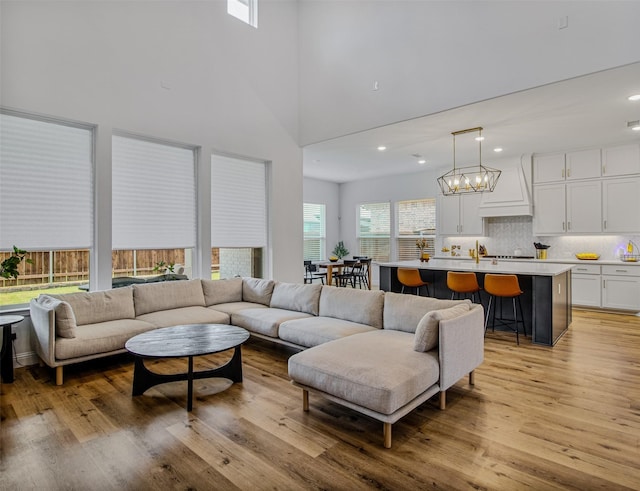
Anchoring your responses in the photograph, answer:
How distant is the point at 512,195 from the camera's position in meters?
7.33

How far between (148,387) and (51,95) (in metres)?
3.28

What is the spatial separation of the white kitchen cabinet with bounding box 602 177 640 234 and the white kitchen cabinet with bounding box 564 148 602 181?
27 cm

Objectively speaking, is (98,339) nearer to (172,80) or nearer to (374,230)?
(172,80)

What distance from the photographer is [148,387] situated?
3.09m

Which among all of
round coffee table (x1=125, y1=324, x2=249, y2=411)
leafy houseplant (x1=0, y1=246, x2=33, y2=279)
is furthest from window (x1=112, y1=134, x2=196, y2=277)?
round coffee table (x1=125, y1=324, x2=249, y2=411)

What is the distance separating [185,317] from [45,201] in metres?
1.96

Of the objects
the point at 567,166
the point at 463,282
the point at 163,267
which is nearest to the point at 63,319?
the point at 163,267

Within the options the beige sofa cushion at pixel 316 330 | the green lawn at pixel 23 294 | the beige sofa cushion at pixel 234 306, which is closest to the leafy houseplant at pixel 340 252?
Result: the beige sofa cushion at pixel 234 306

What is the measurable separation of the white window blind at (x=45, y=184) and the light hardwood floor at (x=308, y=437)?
147cm

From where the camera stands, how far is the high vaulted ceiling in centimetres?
413

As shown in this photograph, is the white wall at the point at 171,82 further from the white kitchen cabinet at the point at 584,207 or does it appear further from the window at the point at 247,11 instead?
the white kitchen cabinet at the point at 584,207

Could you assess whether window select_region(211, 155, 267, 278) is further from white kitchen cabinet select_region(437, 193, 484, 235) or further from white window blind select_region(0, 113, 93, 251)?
white kitchen cabinet select_region(437, 193, 484, 235)

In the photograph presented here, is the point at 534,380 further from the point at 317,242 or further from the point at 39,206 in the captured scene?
the point at 317,242

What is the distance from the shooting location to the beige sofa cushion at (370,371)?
2.25 metres
